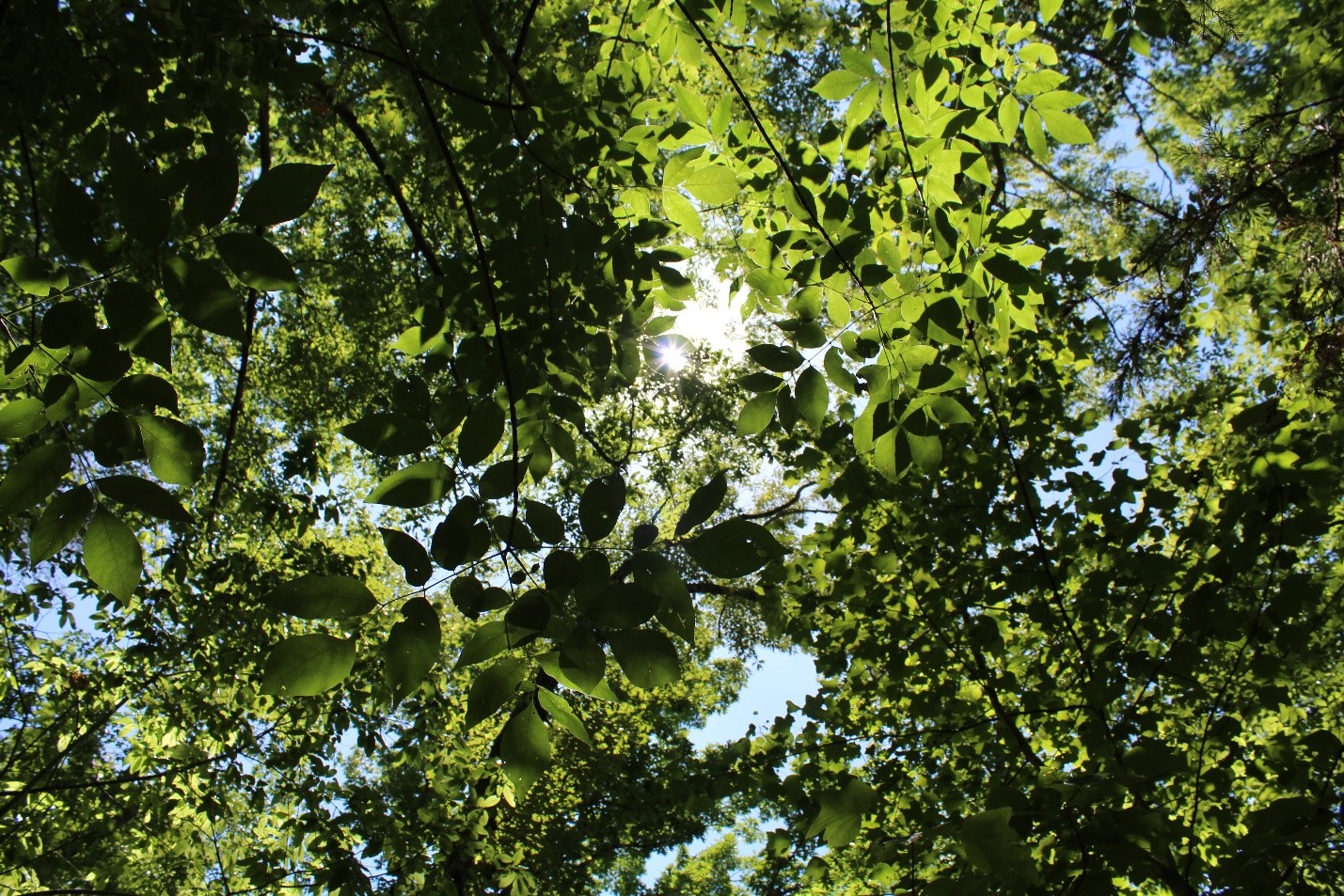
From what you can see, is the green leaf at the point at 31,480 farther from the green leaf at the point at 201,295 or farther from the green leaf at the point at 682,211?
the green leaf at the point at 682,211

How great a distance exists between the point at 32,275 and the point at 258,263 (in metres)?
0.42

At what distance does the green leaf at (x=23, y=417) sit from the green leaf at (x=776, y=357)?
1145mm

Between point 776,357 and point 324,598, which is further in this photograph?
point 776,357

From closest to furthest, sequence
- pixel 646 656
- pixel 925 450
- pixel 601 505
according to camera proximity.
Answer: pixel 646 656, pixel 601 505, pixel 925 450

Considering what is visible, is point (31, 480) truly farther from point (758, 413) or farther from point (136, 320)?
point (758, 413)

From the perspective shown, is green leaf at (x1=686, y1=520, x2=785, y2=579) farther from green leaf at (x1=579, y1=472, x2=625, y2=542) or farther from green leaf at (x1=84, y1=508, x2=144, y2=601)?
green leaf at (x1=84, y1=508, x2=144, y2=601)

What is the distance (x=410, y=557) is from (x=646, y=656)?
1.22 ft

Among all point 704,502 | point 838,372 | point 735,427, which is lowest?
point 704,502

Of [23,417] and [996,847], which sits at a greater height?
[23,417]

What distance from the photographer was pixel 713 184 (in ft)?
5.85

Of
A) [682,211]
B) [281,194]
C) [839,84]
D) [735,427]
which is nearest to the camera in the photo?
[281,194]

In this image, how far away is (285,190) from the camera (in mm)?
898

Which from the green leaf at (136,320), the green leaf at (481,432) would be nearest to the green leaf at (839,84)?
the green leaf at (481,432)

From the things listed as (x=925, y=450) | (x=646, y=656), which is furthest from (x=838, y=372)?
(x=646, y=656)
